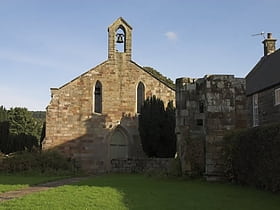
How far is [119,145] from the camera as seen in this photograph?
29.6 meters

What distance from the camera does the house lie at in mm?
24516

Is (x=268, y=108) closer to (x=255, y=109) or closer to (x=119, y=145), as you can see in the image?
(x=255, y=109)

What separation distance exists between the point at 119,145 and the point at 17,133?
51.2 ft

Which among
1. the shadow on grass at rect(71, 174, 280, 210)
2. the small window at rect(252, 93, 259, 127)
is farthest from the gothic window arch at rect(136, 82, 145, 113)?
the shadow on grass at rect(71, 174, 280, 210)

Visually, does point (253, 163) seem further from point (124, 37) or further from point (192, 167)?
point (124, 37)

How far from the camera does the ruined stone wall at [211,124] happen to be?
16812 mm

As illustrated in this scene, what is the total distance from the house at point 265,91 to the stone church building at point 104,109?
588 cm

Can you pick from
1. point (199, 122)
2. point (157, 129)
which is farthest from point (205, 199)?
point (157, 129)

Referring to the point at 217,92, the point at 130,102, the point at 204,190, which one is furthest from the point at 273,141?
the point at 130,102

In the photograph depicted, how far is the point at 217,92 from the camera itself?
56.1 feet

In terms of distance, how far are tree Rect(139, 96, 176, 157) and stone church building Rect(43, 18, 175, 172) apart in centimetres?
158

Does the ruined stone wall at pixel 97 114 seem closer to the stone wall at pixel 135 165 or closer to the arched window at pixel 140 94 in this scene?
the arched window at pixel 140 94

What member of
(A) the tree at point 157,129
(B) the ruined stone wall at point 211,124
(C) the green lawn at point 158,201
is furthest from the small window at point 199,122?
(A) the tree at point 157,129

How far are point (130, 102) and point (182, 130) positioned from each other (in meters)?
11.4
